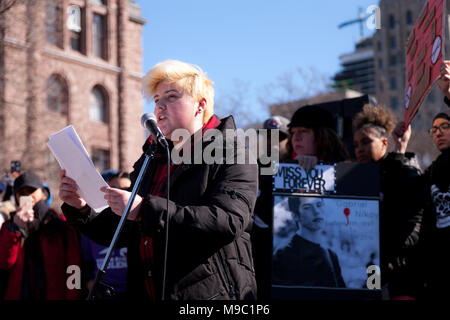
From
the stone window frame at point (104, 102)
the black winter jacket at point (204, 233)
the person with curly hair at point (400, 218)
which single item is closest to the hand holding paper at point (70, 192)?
the black winter jacket at point (204, 233)

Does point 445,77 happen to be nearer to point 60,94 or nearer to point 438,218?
point 438,218

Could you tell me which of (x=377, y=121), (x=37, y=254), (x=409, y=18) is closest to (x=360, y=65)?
(x=409, y=18)

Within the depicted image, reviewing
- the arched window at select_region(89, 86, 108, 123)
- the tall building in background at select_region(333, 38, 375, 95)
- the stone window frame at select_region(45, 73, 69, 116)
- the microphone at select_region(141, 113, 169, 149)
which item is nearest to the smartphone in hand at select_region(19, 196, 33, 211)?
the microphone at select_region(141, 113, 169, 149)

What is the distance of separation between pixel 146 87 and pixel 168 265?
99cm

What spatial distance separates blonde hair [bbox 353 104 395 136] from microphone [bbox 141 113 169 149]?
2.74 m

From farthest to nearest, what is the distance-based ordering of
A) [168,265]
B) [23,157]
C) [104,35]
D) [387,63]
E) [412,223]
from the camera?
[387,63] < [104,35] < [23,157] < [412,223] < [168,265]

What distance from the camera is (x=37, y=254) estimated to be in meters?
5.75

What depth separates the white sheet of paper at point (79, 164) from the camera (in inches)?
120

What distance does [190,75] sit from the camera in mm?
3377

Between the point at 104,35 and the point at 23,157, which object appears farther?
the point at 104,35

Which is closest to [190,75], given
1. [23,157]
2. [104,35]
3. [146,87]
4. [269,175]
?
[146,87]

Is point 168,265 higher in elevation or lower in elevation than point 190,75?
lower

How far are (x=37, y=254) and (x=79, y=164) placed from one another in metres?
2.93

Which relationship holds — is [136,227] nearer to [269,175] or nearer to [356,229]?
[269,175]
